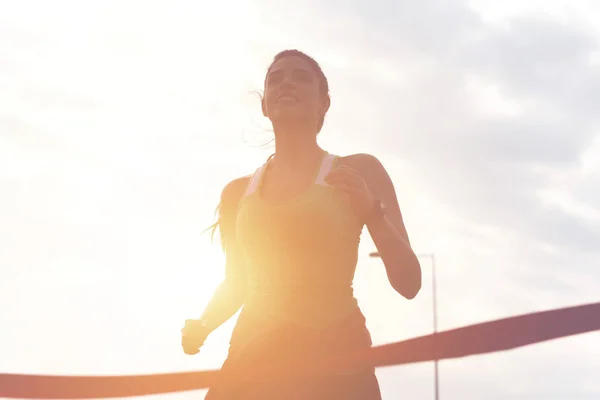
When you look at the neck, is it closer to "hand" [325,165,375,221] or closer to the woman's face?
the woman's face

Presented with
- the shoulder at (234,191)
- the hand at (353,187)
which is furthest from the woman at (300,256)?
the shoulder at (234,191)

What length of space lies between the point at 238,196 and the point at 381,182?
2.57 ft

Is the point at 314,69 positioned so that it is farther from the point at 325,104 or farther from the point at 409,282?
the point at 409,282

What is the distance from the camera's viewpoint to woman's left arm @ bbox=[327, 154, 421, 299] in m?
3.30

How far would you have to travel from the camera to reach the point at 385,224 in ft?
11.0

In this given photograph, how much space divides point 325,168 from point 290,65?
0.56 m

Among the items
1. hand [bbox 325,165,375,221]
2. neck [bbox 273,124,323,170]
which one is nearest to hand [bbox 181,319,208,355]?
neck [bbox 273,124,323,170]

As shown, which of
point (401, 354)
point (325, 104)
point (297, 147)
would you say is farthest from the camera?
point (325, 104)

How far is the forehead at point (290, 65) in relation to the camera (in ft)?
12.6

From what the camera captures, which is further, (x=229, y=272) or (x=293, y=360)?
(x=229, y=272)

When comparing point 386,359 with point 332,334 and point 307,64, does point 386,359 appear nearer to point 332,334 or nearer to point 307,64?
point 332,334

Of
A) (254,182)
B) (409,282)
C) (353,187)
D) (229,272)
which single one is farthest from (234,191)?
(409,282)

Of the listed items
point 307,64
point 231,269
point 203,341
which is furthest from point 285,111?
point 203,341

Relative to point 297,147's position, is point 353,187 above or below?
below
